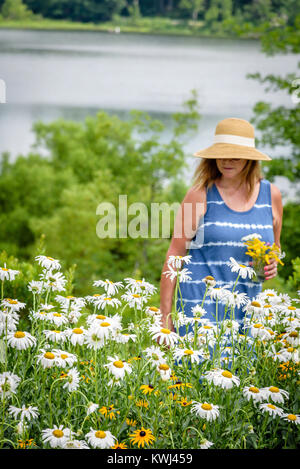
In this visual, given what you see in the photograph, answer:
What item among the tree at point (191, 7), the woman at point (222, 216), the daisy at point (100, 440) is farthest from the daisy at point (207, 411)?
the tree at point (191, 7)

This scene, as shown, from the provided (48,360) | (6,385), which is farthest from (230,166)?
(6,385)

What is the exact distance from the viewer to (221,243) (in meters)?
2.16

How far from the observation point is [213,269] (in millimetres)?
2193

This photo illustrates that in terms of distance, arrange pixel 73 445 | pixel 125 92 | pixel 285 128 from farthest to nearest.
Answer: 1. pixel 125 92
2. pixel 285 128
3. pixel 73 445

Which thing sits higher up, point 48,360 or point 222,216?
point 222,216

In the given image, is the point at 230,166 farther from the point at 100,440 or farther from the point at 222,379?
the point at 100,440

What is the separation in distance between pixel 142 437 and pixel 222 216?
1074 millimetres

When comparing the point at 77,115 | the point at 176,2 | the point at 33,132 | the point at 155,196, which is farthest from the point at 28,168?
the point at 176,2

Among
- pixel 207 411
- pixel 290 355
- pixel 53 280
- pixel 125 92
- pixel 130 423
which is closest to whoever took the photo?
pixel 207 411

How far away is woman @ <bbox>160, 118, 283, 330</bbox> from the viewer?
2150 millimetres

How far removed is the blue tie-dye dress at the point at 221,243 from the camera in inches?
84.7

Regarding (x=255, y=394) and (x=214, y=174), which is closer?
(x=255, y=394)

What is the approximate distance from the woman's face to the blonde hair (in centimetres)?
3

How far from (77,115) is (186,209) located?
19.4 m
